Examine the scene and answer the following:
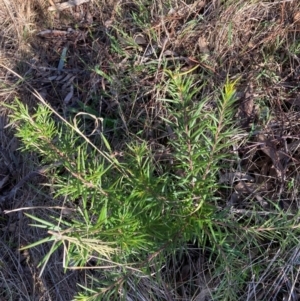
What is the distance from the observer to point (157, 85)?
2125mm

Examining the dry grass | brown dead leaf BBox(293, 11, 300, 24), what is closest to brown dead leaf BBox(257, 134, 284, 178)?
the dry grass

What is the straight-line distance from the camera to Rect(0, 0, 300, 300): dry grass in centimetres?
192

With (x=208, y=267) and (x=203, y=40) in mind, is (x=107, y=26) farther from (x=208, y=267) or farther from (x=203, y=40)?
(x=208, y=267)

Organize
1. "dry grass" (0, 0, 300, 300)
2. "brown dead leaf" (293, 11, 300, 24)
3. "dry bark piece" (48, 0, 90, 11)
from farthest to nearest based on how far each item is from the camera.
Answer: "dry bark piece" (48, 0, 90, 11) → "brown dead leaf" (293, 11, 300, 24) → "dry grass" (0, 0, 300, 300)

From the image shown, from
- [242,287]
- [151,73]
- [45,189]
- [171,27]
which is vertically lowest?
[242,287]

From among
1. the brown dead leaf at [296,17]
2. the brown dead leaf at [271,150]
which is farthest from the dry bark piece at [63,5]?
the brown dead leaf at [271,150]

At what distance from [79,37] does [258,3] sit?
0.91 meters

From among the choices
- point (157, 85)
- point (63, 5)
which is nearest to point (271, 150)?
point (157, 85)

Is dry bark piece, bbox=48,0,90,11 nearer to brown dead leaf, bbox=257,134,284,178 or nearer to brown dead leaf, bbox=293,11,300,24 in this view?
brown dead leaf, bbox=293,11,300,24

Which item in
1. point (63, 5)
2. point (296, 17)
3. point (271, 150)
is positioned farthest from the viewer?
point (63, 5)

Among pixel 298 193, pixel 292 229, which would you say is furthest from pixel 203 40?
pixel 292 229

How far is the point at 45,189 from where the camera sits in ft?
7.27

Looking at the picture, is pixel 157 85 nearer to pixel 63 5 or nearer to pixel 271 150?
pixel 271 150

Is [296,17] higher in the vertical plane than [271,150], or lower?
higher
